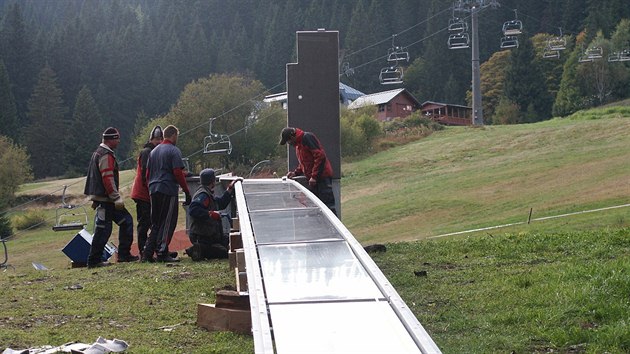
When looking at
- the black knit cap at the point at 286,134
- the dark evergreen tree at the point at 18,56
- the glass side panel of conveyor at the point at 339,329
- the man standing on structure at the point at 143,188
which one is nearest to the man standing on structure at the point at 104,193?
the man standing on structure at the point at 143,188

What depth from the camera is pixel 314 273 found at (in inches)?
275

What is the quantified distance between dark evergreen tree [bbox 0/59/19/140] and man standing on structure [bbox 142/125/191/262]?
86.9 m

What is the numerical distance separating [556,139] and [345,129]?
14142 millimetres

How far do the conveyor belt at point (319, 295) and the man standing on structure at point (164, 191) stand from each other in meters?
4.52

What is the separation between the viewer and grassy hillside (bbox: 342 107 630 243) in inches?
1227

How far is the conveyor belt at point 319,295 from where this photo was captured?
5.56m

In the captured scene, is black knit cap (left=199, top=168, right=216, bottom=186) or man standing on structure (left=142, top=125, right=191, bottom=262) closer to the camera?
black knit cap (left=199, top=168, right=216, bottom=186)

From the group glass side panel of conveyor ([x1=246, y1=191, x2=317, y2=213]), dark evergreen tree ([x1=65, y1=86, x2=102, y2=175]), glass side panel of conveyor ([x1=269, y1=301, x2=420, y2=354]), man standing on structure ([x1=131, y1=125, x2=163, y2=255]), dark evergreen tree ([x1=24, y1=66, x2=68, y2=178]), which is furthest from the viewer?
dark evergreen tree ([x1=24, y1=66, x2=68, y2=178])

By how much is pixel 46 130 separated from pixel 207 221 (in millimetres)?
90031

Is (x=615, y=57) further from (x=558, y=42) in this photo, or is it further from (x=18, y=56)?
(x=18, y=56)

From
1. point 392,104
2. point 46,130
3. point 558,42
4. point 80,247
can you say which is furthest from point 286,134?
point 46,130

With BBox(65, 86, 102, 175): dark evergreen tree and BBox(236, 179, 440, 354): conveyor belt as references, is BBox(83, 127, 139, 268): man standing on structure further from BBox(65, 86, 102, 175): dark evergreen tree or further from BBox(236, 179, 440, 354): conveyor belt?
BBox(65, 86, 102, 175): dark evergreen tree

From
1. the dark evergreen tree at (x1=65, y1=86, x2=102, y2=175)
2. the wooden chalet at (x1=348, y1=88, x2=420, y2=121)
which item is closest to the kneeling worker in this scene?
the wooden chalet at (x1=348, y1=88, x2=420, y2=121)

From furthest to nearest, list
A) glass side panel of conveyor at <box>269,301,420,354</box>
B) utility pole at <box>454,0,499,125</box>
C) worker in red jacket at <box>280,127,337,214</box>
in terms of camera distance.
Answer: utility pole at <box>454,0,499,125</box> → worker in red jacket at <box>280,127,337,214</box> → glass side panel of conveyor at <box>269,301,420,354</box>
